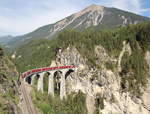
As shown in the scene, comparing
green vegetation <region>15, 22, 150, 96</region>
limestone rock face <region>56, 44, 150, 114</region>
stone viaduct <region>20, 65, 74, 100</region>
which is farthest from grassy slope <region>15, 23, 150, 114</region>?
stone viaduct <region>20, 65, 74, 100</region>

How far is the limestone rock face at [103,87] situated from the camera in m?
74.8

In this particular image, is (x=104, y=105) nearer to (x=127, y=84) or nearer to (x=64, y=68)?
(x=127, y=84)

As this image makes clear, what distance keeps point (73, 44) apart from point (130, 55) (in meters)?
30.7

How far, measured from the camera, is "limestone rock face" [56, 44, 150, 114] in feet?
245

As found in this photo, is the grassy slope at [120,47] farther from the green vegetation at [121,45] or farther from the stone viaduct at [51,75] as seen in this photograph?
the stone viaduct at [51,75]

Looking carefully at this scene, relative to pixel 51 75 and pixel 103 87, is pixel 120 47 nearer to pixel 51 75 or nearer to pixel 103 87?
pixel 103 87

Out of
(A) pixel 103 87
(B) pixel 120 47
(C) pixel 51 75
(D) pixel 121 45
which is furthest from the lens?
(D) pixel 121 45

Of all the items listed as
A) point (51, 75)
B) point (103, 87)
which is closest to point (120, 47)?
point (103, 87)

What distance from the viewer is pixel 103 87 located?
81.3 m

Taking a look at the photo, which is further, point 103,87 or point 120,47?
point 120,47

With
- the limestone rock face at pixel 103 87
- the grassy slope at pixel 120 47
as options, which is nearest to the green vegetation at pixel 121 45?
the grassy slope at pixel 120 47

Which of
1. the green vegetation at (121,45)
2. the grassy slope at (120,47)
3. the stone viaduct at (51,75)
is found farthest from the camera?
the green vegetation at (121,45)

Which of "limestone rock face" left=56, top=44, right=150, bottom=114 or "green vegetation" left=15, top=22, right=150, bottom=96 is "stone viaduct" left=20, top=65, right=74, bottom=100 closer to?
"limestone rock face" left=56, top=44, right=150, bottom=114

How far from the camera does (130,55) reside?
261 ft
